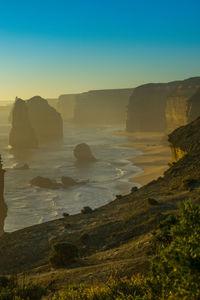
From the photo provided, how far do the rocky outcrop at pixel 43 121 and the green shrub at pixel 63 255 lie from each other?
149082 mm

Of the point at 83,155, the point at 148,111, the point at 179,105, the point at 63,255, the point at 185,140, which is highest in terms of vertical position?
the point at 179,105

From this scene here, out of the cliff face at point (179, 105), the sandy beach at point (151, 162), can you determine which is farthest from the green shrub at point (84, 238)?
the cliff face at point (179, 105)

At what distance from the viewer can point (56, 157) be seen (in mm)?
110812

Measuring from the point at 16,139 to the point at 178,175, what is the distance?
11538 centimetres

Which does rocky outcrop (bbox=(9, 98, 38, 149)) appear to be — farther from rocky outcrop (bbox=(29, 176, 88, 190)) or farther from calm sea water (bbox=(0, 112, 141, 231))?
rocky outcrop (bbox=(29, 176, 88, 190))

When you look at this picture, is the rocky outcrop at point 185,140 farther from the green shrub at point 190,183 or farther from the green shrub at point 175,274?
the green shrub at point 175,274

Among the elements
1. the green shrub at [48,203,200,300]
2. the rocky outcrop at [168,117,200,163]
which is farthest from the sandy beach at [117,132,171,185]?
the green shrub at [48,203,200,300]

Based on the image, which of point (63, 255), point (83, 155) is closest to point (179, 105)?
point (83, 155)

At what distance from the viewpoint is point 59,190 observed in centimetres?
6731

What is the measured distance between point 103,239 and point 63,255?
4.65 metres

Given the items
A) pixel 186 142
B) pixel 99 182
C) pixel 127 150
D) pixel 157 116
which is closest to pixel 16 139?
pixel 127 150

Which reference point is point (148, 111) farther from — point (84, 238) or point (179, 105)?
point (84, 238)

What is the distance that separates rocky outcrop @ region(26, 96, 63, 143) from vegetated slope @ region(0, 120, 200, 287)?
13914cm

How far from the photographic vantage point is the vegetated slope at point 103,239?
615 inches
